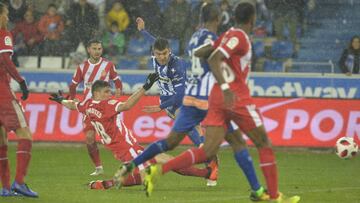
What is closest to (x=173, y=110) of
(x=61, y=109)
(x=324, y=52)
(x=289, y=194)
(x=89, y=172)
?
(x=89, y=172)

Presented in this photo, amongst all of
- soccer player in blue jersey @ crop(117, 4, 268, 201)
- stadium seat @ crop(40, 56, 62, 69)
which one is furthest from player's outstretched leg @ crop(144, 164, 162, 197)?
stadium seat @ crop(40, 56, 62, 69)

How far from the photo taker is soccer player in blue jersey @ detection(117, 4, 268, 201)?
994cm

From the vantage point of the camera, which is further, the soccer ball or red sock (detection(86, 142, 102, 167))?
red sock (detection(86, 142, 102, 167))

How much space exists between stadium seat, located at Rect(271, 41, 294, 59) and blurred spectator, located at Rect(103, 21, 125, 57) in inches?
126

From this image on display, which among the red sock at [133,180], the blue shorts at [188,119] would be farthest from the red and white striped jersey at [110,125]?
the blue shorts at [188,119]

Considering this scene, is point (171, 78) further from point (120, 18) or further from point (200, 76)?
point (120, 18)

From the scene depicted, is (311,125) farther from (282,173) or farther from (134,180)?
(134,180)

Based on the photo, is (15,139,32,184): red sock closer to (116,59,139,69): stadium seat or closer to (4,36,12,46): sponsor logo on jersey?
(4,36,12,46): sponsor logo on jersey

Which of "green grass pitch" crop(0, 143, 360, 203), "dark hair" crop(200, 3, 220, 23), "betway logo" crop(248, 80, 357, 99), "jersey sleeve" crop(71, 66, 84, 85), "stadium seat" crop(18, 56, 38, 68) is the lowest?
"green grass pitch" crop(0, 143, 360, 203)

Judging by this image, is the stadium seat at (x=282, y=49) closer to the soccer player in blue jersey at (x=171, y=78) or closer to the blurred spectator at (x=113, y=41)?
the blurred spectator at (x=113, y=41)

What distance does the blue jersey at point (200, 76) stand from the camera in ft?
33.5

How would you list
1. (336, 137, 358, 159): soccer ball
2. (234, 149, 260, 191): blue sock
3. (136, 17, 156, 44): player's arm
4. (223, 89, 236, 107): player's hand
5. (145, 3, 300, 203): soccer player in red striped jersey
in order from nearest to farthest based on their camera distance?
(223, 89, 236, 107): player's hand
(145, 3, 300, 203): soccer player in red striped jersey
(234, 149, 260, 191): blue sock
(336, 137, 358, 159): soccer ball
(136, 17, 156, 44): player's arm

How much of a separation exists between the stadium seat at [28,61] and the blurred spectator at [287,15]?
5046mm

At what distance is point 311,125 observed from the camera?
1794cm
